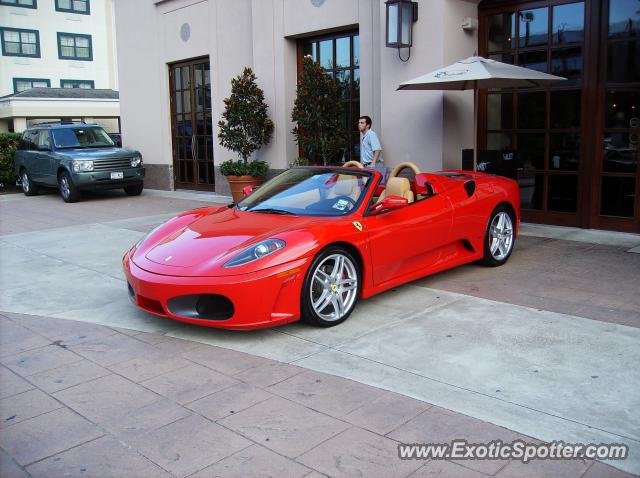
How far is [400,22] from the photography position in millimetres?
9258

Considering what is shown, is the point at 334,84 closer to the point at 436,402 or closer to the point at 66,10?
the point at 436,402

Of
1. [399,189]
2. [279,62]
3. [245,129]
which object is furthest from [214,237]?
[279,62]

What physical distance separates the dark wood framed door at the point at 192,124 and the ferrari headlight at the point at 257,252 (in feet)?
33.8

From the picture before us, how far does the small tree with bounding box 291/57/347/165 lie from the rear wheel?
24.3 ft

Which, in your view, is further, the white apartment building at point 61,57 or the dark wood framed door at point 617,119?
the white apartment building at point 61,57

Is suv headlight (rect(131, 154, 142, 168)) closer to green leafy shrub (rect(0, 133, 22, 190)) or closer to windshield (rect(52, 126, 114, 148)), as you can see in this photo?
windshield (rect(52, 126, 114, 148))

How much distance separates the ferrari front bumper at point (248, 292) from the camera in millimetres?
4434

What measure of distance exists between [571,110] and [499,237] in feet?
10.1

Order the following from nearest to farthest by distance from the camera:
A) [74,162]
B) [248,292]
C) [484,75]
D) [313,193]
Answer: [248,292] < [313,193] < [484,75] < [74,162]

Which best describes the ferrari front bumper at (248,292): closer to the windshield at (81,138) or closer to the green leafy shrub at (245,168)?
the green leafy shrub at (245,168)

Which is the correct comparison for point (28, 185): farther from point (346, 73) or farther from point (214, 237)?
point (214, 237)

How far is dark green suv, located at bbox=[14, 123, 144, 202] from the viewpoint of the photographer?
44.0ft


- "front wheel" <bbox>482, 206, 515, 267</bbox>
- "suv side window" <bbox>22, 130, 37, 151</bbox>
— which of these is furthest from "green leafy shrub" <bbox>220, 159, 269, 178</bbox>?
"front wheel" <bbox>482, 206, 515, 267</bbox>

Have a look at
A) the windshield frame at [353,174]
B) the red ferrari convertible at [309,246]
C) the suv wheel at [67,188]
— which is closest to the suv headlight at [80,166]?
the suv wheel at [67,188]
